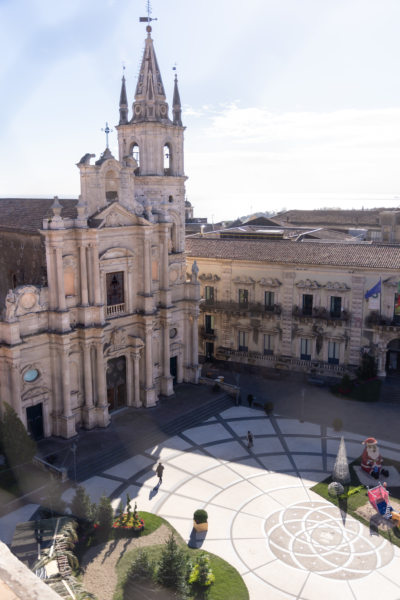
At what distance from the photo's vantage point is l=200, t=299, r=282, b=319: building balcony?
5084 cm

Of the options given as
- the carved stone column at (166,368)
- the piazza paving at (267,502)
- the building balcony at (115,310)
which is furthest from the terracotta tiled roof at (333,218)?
the building balcony at (115,310)

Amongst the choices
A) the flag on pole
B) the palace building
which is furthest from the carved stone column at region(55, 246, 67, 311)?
the flag on pole

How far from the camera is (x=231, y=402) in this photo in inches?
1738

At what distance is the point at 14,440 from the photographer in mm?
30391

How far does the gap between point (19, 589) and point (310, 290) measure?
45561mm

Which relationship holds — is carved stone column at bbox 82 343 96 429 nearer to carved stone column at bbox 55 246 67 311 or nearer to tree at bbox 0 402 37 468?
carved stone column at bbox 55 246 67 311

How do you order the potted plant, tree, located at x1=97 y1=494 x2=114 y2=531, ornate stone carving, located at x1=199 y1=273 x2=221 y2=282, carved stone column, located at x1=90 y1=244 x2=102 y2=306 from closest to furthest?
1. tree, located at x1=97 y1=494 x2=114 y2=531
2. the potted plant
3. carved stone column, located at x1=90 y1=244 x2=102 y2=306
4. ornate stone carving, located at x1=199 y1=273 x2=221 y2=282

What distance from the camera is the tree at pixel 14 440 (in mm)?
30188

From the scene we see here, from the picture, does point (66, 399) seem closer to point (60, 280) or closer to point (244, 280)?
point (60, 280)

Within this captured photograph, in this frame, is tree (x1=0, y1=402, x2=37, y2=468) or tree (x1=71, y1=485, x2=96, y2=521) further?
tree (x1=0, y1=402, x2=37, y2=468)

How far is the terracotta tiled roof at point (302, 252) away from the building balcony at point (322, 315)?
422cm

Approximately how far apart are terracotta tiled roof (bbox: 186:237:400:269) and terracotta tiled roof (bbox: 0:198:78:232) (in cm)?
1563

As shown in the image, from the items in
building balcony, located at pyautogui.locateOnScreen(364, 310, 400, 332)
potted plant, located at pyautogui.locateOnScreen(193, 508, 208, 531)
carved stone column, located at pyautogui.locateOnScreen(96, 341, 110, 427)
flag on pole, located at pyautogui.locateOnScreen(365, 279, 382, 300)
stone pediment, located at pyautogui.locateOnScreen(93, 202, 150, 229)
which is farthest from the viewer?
building balcony, located at pyautogui.locateOnScreen(364, 310, 400, 332)

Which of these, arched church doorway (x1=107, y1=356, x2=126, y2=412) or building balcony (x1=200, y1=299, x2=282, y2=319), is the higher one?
building balcony (x1=200, y1=299, x2=282, y2=319)
